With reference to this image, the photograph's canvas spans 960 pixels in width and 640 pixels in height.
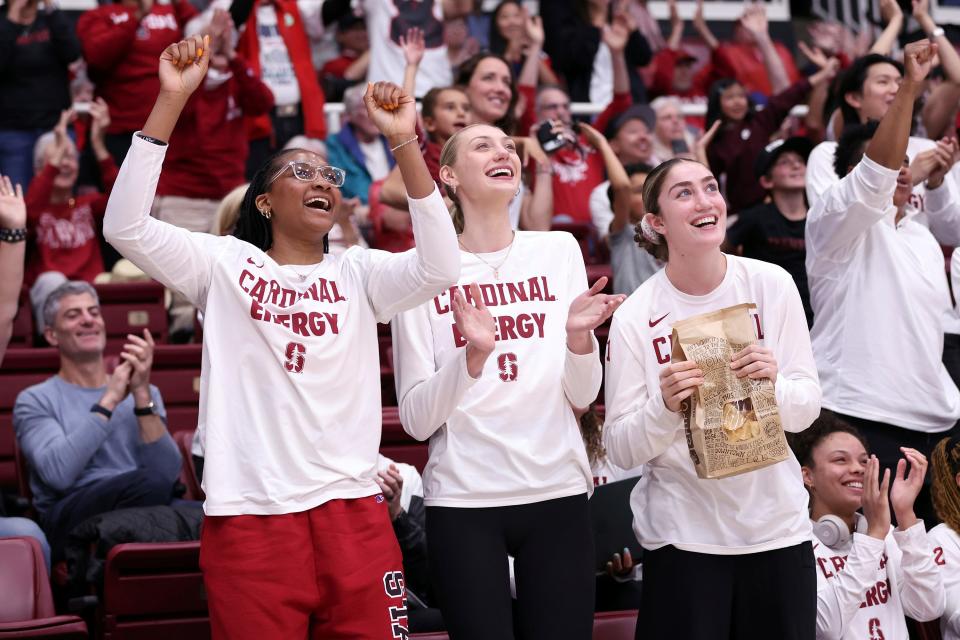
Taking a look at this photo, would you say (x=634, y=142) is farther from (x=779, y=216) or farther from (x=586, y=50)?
(x=586, y=50)

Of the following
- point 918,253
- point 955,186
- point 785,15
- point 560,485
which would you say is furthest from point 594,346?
point 785,15

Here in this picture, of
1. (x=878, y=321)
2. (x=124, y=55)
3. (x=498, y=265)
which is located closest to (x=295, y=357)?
(x=498, y=265)

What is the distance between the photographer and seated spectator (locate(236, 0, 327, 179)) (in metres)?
8.41

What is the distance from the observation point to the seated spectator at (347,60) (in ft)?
29.7

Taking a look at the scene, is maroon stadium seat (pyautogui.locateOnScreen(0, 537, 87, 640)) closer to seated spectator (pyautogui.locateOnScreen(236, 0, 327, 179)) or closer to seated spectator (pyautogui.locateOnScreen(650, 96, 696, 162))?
seated spectator (pyautogui.locateOnScreen(236, 0, 327, 179))

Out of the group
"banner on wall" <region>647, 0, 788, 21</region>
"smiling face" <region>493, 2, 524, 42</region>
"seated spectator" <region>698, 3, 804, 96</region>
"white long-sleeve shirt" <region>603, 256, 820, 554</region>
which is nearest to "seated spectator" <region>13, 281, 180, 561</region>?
"white long-sleeve shirt" <region>603, 256, 820, 554</region>

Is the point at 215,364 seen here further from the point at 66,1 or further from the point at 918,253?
the point at 66,1

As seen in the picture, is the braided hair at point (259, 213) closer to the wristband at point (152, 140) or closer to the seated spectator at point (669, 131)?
the wristband at point (152, 140)

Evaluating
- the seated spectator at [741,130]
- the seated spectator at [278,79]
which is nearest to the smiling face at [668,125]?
the seated spectator at [741,130]

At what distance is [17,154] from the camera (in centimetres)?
760

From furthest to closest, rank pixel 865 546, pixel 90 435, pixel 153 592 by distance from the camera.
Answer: pixel 90 435 → pixel 153 592 → pixel 865 546

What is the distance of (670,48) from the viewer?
10.3 m

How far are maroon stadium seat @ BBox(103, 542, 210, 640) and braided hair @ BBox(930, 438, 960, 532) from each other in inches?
98.2

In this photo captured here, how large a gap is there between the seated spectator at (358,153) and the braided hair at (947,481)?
4.46 meters
